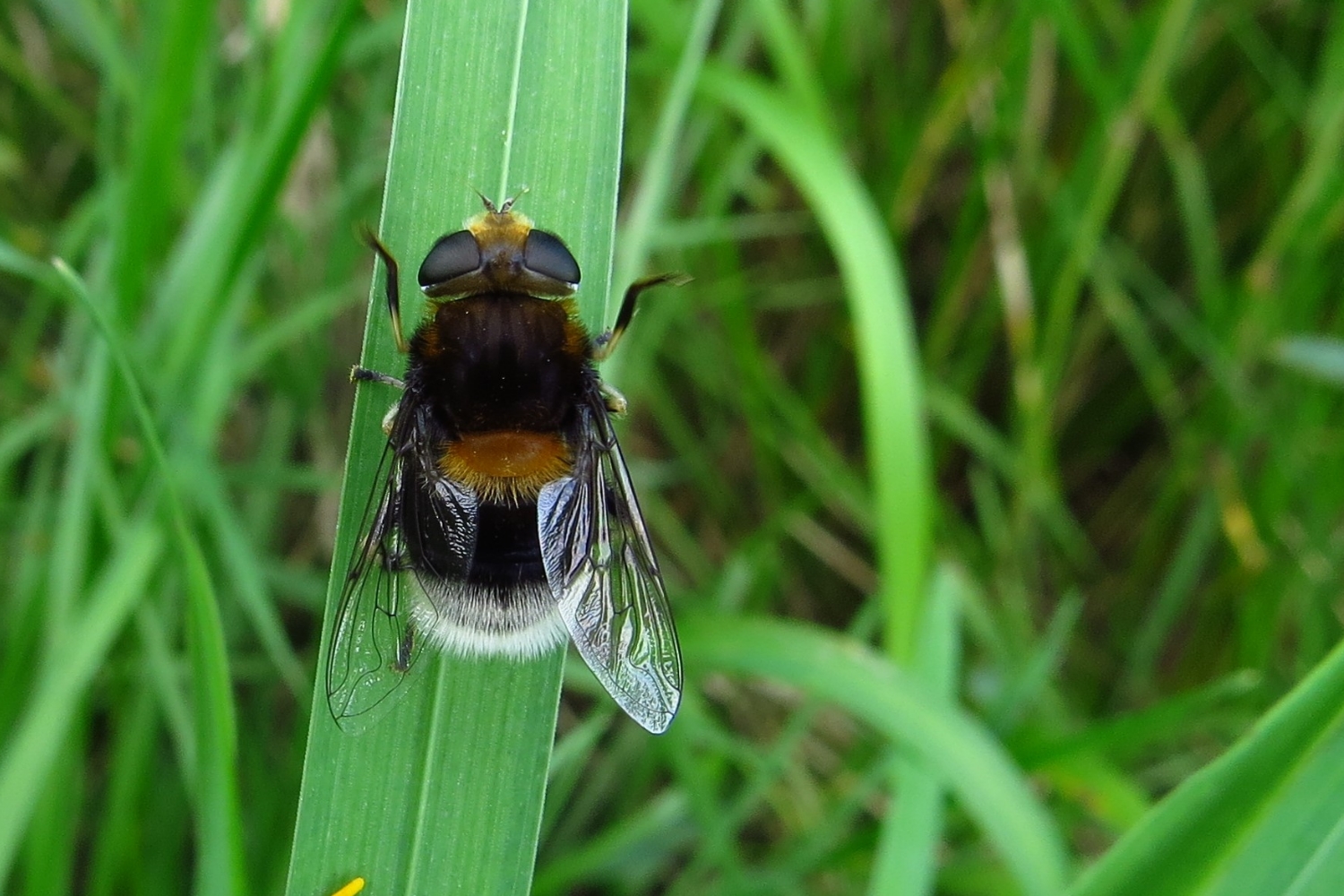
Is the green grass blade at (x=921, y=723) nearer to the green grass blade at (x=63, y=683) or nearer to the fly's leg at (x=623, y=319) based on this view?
the fly's leg at (x=623, y=319)

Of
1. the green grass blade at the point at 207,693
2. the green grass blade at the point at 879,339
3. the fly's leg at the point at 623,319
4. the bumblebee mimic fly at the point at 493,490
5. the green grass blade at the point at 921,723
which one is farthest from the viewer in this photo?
the green grass blade at the point at 879,339

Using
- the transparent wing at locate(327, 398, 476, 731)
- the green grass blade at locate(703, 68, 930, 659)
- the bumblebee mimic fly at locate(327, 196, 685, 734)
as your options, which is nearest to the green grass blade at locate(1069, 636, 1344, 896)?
the bumblebee mimic fly at locate(327, 196, 685, 734)

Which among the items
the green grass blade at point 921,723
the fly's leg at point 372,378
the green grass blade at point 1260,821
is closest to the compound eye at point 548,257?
the fly's leg at point 372,378

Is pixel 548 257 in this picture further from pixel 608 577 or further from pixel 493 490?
pixel 608 577

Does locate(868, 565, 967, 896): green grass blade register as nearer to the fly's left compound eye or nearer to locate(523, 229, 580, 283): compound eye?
locate(523, 229, 580, 283): compound eye

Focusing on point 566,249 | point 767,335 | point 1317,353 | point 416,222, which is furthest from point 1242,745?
point 767,335
